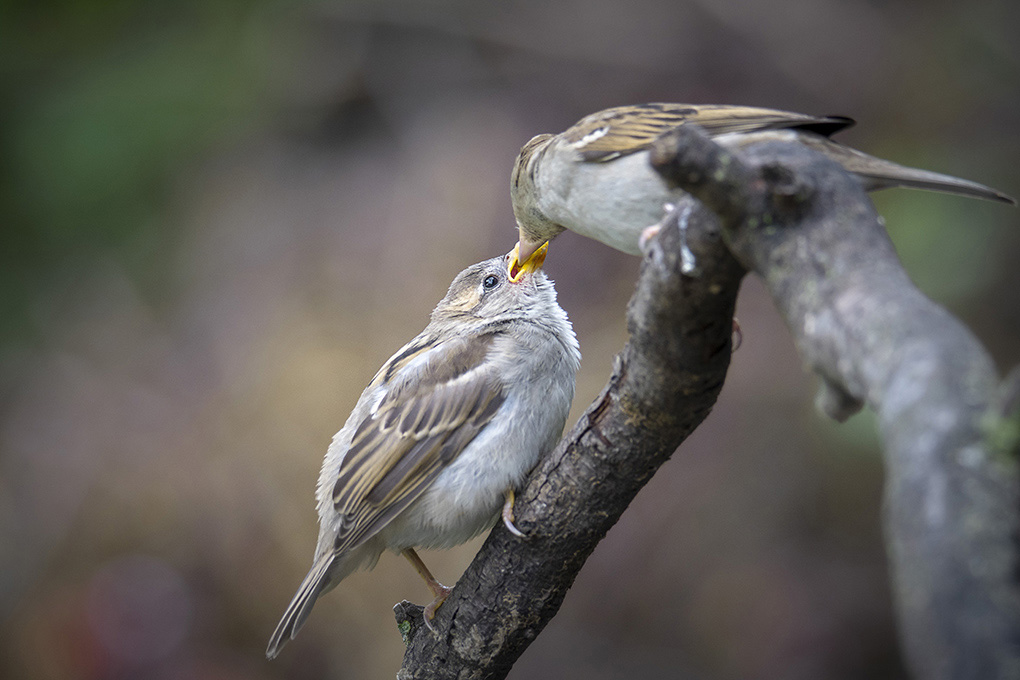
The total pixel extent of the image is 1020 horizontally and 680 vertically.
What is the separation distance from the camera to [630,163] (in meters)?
2.82

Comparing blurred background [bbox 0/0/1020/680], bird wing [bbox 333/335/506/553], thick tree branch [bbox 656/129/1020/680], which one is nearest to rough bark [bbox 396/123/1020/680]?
thick tree branch [bbox 656/129/1020/680]

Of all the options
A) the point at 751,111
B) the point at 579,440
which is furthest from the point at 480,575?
the point at 751,111

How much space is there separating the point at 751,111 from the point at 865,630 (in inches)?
151

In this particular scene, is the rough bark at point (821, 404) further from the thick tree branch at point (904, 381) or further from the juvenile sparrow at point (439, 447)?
the juvenile sparrow at point (439, 447)

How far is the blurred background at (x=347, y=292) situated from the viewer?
543cm

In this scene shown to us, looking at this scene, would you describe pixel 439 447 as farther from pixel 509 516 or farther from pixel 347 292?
pixel 347 292

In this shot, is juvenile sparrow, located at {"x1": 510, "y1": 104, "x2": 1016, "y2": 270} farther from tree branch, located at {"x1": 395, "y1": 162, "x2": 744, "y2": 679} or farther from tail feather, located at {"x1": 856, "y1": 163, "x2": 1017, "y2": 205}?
tree branch, located at {"x1": 395, "y1": 162, "x2": 744, "y2": 679}

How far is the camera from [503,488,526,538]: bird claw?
2.62 metres

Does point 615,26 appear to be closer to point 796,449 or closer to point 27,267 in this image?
point 796,449

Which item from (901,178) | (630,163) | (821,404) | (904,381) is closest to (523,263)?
(630,163)

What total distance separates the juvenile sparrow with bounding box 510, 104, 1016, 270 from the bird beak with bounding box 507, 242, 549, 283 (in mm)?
258

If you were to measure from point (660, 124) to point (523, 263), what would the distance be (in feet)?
3.32

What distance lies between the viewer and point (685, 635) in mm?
5488

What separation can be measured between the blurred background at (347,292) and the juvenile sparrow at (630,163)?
2514 mm
